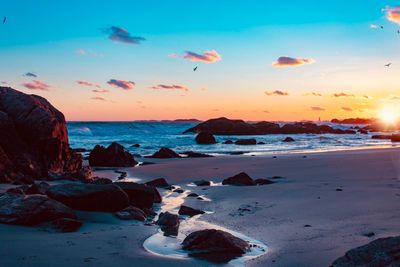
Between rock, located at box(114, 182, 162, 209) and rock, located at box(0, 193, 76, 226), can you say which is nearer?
rock, located at box(0, 193, 76, 226)

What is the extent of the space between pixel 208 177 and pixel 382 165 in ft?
22.1

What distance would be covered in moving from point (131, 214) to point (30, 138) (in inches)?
282

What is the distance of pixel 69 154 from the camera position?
1585 centimetres

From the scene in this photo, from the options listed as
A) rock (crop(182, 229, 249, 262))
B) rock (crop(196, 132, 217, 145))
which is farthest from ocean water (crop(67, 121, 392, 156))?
rock (crop(182, 229, 249, 262))

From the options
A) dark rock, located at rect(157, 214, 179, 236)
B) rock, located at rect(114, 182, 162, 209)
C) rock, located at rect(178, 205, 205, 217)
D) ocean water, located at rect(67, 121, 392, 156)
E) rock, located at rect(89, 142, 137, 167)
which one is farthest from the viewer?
ocean water, located at rect(67, 121, 392, 156)

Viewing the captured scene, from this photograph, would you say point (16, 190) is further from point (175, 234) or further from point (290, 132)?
point (290, 132)

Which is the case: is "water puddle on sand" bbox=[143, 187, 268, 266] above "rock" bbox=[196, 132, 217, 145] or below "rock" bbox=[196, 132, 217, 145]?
below

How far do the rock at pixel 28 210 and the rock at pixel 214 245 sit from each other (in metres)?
2.43

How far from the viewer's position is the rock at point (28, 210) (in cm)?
700

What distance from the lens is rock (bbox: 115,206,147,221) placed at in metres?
8.33

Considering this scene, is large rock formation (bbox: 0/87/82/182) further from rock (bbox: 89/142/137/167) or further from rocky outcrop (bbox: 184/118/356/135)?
rocky outcrop (bbox: 184/118/356/135)

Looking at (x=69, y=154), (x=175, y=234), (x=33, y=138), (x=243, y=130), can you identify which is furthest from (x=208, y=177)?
(x=243, y=130)

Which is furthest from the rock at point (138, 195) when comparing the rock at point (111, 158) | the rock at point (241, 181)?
the rock at point (111, 158)

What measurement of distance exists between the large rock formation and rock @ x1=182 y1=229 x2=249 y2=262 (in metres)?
7.94
